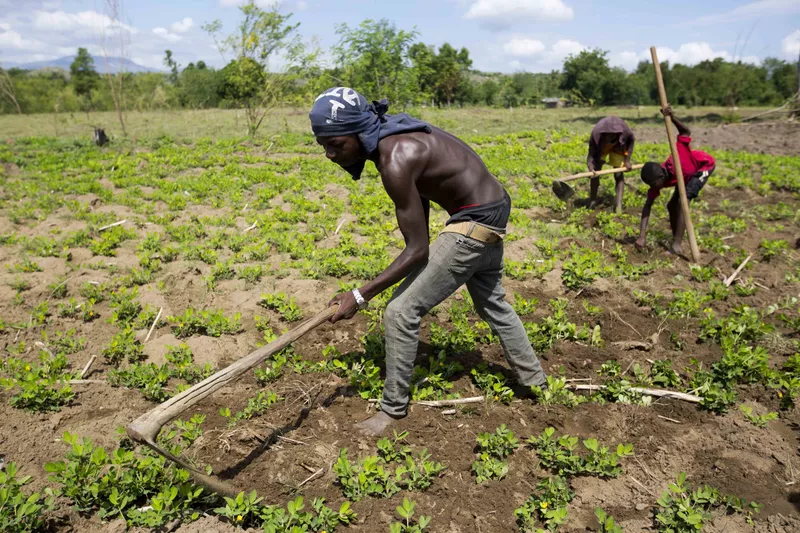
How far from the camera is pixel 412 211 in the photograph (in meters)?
3.00

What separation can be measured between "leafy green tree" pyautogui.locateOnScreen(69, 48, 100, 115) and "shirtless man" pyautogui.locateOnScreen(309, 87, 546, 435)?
45013mm

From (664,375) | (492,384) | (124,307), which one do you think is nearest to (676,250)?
(664,375)

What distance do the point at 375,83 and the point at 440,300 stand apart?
37.7 ft

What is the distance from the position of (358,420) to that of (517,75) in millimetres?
52726

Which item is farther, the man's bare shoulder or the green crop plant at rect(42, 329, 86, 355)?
the green crop plant at rect(42, 329, 86, 355)

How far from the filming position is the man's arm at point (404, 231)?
2.96 m

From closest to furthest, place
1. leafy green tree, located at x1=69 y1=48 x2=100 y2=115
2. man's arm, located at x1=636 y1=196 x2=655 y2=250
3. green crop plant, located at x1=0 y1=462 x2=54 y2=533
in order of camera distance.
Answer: green crop plant, located at x1=0 y1=462 x2=54 y2=533
man's arm, located at x1=636 y1=196 x2=655 y2=250
leafy green tree, located at x1=69 y1=48 x2=100 y2=115

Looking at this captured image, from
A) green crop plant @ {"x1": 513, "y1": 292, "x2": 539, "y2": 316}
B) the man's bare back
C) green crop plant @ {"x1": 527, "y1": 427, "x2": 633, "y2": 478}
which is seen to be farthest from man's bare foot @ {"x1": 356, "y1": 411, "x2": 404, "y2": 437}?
green crop plant @ {"x1": 513, "y1": 292, "x2": 539, "y2": 316}

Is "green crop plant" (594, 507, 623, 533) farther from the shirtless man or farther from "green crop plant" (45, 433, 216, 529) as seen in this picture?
"green crop plant" (45, 433, 216, 529)

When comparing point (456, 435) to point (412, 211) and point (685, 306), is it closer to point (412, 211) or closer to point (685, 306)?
point (412, 211)

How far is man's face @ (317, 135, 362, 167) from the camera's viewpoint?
3020mm

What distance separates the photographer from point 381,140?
3.06 meters

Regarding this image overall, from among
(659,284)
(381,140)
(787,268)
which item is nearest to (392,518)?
(381,140)

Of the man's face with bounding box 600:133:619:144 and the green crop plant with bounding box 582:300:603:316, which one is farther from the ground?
the man's face with bounding box 600:133:619:144
